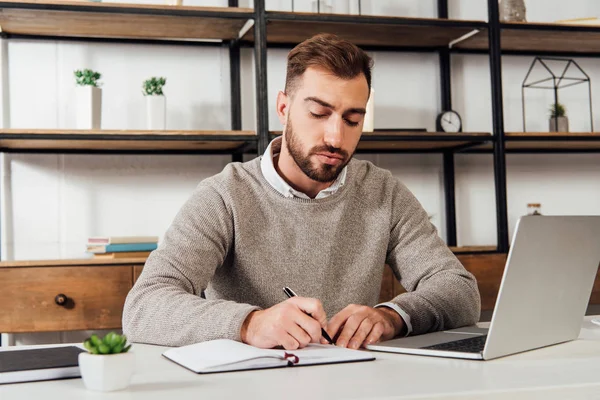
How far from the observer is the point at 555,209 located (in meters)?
3.22

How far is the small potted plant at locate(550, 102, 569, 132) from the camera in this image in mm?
3064

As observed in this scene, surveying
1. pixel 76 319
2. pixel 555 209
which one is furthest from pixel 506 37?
pixel 76 319

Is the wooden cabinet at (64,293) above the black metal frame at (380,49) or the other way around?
the other way around

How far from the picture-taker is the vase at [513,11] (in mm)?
2934

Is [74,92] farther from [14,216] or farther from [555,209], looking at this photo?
[555,209]

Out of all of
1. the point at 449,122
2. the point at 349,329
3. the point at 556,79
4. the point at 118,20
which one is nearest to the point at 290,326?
the point at 349,329

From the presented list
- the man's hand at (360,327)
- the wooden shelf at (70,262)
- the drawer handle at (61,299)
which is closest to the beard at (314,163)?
the man's hand at (360,327)

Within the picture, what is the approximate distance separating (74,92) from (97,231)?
529 mm

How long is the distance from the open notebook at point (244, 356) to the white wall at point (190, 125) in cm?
175

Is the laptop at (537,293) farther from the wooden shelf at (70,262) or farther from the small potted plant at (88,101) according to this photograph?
the small potted plant at (88,101)

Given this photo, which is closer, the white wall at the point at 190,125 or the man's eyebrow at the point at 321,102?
the man's eyebrow at the point at 321,102

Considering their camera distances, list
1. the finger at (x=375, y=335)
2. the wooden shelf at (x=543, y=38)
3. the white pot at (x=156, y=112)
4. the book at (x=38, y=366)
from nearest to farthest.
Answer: the book at (x=38, y=366), the finger at (x=375, y=335), the white pot at (x=156, y=112), the wooden shelf at (x=543, y=38)

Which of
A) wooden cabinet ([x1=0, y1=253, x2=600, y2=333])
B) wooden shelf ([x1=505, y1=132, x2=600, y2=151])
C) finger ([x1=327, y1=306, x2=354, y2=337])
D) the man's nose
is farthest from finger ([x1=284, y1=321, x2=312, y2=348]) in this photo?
wooden shelf ([x1=505, y1=132, x2=600, y2=151])

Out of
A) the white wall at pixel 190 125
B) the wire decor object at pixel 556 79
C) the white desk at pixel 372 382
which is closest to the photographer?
the white desk at pixel 372 382
